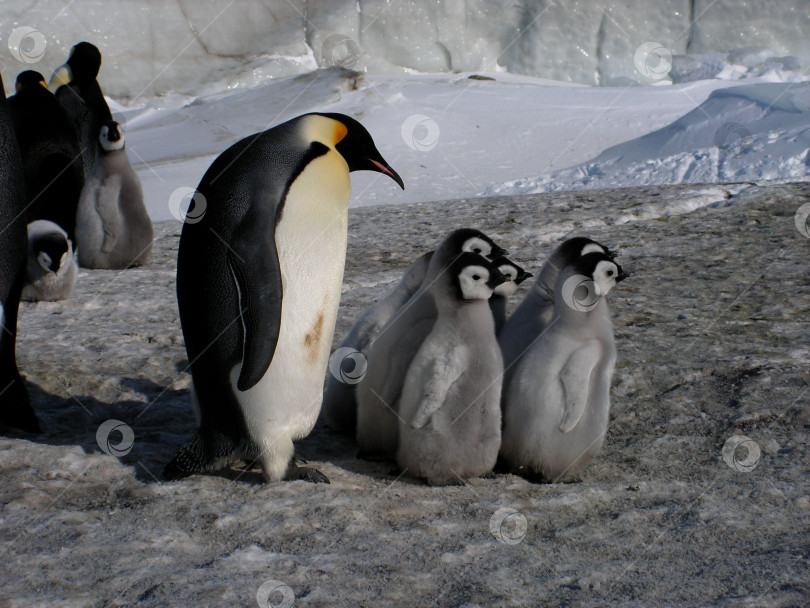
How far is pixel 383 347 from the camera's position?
247 centimetres

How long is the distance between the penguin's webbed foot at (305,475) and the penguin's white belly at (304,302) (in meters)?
0.10

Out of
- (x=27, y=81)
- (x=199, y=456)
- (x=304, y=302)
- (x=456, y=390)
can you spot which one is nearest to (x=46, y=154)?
(x=27, y=81)

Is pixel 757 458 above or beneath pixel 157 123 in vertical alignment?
beneath

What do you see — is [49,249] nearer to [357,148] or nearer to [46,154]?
[46,154]

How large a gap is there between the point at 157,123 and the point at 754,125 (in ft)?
22.6

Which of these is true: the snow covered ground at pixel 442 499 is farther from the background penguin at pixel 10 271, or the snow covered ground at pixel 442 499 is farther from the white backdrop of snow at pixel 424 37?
the white backdrop of snow at pixel 424 37

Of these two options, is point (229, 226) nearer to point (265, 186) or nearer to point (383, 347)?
point (265, 186)

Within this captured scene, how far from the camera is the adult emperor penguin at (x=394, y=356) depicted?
239 centimetres

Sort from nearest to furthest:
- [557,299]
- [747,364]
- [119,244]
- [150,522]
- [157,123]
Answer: [150,522] < [557,299] < [747,364] < [119,244] < [157,123]

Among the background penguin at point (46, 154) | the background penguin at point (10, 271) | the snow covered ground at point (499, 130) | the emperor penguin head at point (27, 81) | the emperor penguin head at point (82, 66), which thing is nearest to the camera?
the background penguin at point (10, 271)

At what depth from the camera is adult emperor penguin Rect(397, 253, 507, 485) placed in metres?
2.21

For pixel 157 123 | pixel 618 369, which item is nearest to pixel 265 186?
pixel 618 369

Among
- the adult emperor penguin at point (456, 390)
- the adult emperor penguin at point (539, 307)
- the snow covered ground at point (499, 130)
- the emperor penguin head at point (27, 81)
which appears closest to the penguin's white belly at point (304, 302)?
the adult emperor penguin at point (456, 390)

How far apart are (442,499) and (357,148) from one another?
1.02 m
